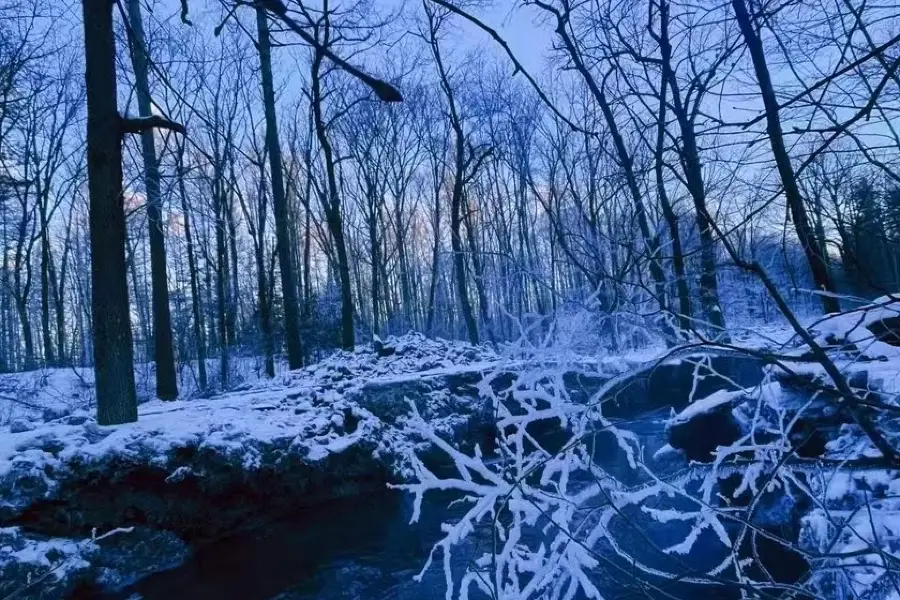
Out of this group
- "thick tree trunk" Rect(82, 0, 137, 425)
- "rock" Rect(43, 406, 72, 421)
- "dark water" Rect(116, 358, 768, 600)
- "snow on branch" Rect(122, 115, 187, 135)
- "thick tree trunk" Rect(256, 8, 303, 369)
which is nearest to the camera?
"dark water" Rect(116, 358, 768, 600)

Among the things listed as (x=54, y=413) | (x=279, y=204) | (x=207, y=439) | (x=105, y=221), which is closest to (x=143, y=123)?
(x=105, y=221)

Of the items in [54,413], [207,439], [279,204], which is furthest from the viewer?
[279,204]

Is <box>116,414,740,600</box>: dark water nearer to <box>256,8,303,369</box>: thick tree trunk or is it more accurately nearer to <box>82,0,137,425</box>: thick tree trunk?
<box>82,0,137,425</box>: thick tree trunk

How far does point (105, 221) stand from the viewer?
21.7 feet

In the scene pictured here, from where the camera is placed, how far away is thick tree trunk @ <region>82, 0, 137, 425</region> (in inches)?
259

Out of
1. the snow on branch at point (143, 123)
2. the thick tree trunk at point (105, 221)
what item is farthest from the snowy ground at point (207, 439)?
the snow on branch at point (143, 123)

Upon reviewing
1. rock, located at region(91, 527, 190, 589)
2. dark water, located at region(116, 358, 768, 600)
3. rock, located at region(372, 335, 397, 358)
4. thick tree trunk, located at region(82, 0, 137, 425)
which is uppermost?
thick tree trunk, located at region(82, 0, 137, 425)

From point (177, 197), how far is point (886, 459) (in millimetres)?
6850

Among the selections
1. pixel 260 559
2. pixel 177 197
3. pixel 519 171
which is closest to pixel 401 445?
pixel 260 559

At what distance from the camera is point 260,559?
22.4 ft

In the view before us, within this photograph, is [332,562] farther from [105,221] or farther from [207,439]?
[105,221]

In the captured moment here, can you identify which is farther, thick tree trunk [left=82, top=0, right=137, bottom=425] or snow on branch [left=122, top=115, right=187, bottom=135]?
thick tree trunk [left=82, top=0, right=137, bottom=425]

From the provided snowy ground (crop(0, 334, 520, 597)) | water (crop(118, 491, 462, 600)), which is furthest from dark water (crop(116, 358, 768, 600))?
snowy ground (crop(0, 334, 520, 597))

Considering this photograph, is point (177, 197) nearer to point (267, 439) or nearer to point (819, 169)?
point (267, 439)
